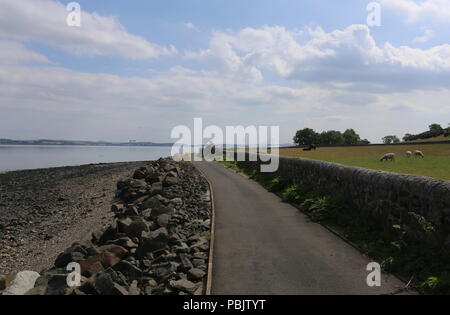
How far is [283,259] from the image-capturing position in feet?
31.0

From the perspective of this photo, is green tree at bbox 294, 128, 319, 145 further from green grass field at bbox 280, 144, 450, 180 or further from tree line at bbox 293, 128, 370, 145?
green grass field at bbox 280, 144, 450, 180

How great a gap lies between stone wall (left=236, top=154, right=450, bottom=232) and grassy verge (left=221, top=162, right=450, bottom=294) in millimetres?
238

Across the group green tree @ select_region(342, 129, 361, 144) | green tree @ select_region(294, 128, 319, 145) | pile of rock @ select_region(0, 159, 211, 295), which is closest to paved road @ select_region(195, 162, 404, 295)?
pile of rock @ select_region(0, 159, 211, 295)

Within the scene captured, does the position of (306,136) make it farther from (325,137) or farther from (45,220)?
(45,220)

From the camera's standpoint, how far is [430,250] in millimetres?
8383

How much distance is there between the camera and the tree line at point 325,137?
144250 millimetres

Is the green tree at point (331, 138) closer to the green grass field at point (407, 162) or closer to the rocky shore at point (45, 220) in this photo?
the green grass field at point (407, 162)

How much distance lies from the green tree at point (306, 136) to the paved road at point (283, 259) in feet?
430

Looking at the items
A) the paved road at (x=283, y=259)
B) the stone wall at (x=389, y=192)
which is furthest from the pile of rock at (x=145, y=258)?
the stone wall at (x=389, y=192)

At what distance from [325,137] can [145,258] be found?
470 feet

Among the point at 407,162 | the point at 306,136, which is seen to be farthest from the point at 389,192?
the point at 306,136
